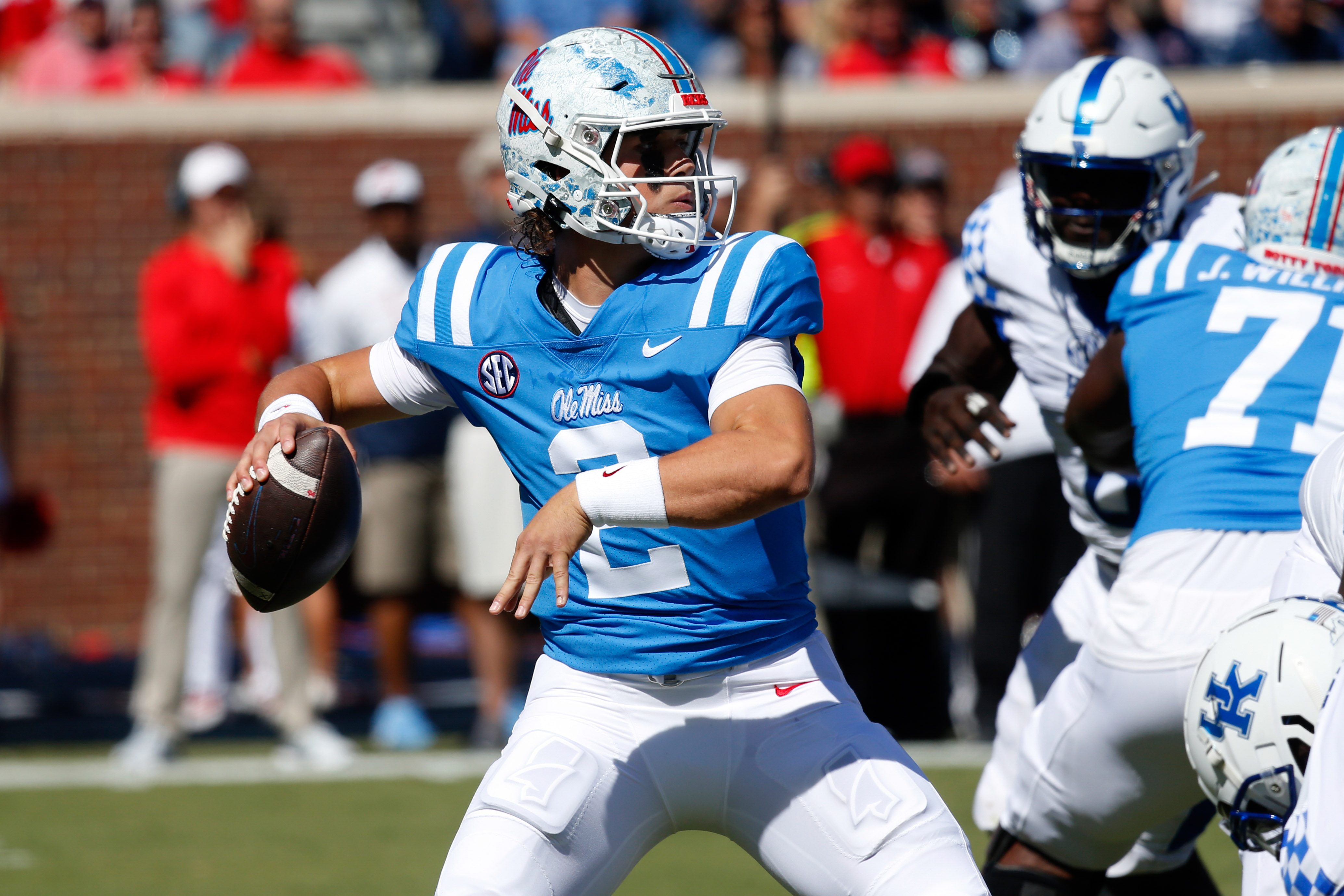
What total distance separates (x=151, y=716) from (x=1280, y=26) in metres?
7.28

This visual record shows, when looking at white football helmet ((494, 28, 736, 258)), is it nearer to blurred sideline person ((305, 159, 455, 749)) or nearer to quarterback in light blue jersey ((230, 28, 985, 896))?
quarterback in light blue jersey ((230, 28, 985, 896))

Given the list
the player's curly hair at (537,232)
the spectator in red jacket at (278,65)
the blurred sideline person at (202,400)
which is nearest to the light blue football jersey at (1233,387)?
the player's curly hair at (537,232)

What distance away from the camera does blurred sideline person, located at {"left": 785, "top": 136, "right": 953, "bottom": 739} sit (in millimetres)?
6660

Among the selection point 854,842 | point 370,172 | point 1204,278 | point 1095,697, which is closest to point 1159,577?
point 1095,697

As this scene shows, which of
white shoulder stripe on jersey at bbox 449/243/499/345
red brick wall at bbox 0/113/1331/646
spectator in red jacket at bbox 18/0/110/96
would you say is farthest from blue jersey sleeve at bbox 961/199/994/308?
spectator in red jacket at bbox 18/0/110/96

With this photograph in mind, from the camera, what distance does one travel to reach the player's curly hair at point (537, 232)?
9.43 ft

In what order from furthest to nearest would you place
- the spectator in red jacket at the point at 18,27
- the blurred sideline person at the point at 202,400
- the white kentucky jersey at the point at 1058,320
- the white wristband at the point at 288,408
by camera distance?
the spectator in red jacket at the point at 18,27 → the blurred sideline person at the point at 202,400 → the white kentucky jersey at the point at 1058,320 → the white wristband at the point at 288,408

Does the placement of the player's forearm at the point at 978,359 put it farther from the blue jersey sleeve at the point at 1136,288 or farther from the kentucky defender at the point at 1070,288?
the blue jersey sleeve at the point at 1136,288

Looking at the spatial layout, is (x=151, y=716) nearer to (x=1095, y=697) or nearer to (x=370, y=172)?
(x=370, y=172)

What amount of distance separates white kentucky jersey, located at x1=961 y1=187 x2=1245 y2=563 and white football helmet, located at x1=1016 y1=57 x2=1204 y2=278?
0.36 ft

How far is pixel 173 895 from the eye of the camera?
4750 mm

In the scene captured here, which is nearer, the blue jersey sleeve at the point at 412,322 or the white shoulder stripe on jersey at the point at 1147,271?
the blue jersey sleeve at the point at 412,322

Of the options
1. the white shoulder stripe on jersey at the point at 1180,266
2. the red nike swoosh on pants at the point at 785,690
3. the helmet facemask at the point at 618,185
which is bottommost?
the red nike swoosh on pants at the point at 785,690

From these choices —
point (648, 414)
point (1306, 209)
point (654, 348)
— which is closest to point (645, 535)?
point (648, 414)
